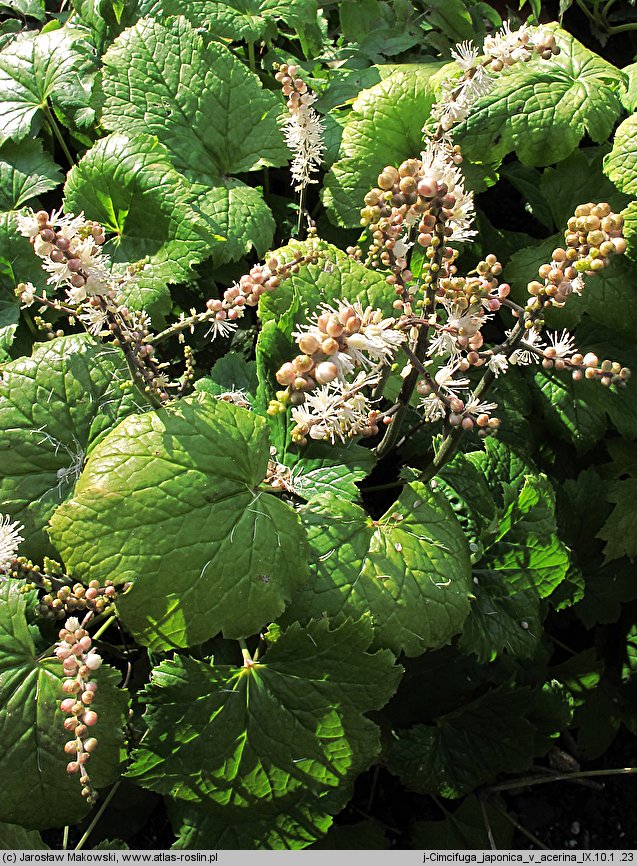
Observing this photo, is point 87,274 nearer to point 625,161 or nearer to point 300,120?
point 300,120

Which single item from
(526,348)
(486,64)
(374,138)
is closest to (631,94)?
(374,138)

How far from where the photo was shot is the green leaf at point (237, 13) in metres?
1.67

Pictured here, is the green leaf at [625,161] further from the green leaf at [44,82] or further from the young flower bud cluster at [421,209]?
the green leaf at [44,82]

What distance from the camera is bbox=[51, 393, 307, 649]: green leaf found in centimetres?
97

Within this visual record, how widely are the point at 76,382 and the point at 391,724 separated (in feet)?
2.91

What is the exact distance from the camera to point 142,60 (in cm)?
160

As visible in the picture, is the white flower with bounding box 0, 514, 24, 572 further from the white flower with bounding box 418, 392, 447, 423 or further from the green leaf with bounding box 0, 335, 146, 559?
the white flower with bounding box 418, 392, 447, 423

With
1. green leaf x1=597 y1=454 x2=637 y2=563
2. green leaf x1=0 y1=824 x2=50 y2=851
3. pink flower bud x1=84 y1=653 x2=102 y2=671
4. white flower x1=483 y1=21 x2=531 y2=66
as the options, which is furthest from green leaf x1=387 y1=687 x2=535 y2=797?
white flower x1=483 y1=21 x2=531 y2=66

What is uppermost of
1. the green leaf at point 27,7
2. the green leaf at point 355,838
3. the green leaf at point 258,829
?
the green leaf at point 27,7

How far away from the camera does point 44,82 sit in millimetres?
1680

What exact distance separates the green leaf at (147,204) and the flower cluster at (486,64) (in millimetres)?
552

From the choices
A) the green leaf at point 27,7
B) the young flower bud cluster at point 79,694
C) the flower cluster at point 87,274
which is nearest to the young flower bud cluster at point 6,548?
the young flower bud cluster at point 79,694

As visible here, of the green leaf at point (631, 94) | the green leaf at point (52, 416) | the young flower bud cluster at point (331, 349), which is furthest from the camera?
the green leaf at point (631, 94)

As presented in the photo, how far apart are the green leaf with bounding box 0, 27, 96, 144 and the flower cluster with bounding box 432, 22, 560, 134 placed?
876 mm
